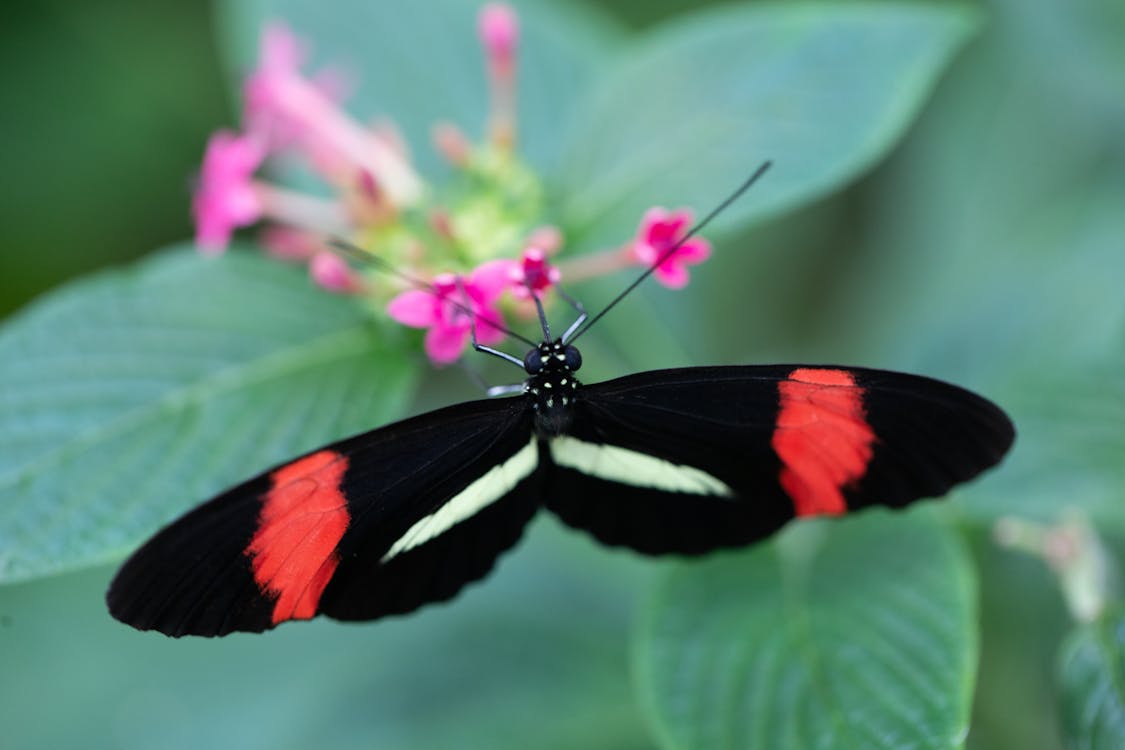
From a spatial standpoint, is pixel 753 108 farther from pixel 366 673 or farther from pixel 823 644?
pixel 366 673

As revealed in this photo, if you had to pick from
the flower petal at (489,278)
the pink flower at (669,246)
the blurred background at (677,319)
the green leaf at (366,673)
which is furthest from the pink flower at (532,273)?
the green leaf at (366,673)

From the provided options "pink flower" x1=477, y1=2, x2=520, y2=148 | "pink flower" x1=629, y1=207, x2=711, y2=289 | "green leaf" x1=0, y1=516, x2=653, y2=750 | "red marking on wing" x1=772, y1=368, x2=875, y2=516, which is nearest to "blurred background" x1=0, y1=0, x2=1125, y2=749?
"green leaf" x1=0, y1=516, x2=653, y2=750

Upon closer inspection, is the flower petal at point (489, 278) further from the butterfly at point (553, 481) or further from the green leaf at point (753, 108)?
the green leaf at point (753, 108)

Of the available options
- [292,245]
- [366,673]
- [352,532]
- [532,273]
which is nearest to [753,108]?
[532,273]

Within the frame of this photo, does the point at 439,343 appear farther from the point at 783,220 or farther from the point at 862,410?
the point at 783,220

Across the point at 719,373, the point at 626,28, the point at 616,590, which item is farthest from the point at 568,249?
the point at 626,28

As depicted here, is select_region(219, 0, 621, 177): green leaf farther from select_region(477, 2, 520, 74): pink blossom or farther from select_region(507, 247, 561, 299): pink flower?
select_region(507, 247, 561, 299): pink flower
